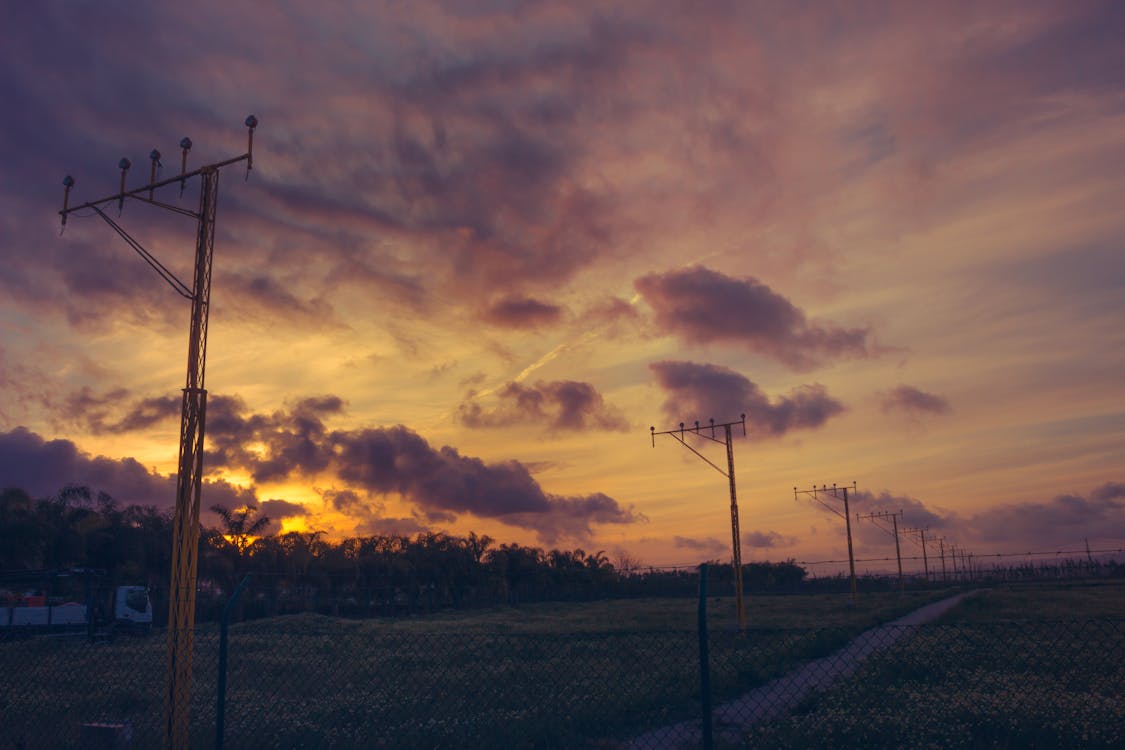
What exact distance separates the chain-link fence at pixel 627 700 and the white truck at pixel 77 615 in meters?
15.4

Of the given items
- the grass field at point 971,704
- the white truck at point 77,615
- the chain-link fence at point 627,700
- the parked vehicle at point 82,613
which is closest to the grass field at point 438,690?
the chain-link fence at point 627,700

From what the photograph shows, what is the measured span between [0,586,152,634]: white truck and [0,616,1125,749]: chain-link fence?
15.4 meters

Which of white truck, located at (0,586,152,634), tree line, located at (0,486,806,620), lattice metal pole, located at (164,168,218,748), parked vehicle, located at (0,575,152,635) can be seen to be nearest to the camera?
lattice metal pole, located at (164,168,218,748)

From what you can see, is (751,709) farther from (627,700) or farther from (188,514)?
(188,514)

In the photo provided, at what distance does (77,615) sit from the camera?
43.9 meters

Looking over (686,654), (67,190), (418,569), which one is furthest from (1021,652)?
(418,569)

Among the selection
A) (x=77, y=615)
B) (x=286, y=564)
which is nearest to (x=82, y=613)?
(x=77, y=615)

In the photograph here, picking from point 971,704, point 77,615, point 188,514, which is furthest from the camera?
point 77,615

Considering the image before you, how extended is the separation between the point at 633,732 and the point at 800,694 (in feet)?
15.9

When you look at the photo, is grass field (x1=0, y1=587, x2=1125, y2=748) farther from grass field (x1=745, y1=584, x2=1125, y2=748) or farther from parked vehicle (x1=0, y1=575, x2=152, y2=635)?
parked vehicle (x1=0, y1=575, x2=152, y2=635)

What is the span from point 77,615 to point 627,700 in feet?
130

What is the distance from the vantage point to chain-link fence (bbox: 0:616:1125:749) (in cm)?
1225

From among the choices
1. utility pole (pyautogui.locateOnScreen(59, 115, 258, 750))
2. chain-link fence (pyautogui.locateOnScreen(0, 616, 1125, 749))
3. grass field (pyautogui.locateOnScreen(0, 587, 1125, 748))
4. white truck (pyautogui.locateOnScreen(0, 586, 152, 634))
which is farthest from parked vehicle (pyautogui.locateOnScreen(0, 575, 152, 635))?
utility pole (pyautogui.locateOnScreen(59, 115, 258, 750))

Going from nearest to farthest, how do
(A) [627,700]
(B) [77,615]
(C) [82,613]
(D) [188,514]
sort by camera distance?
(D) [188,514]
(A) [627,700]
(B) [77,615]
(C) [82,613]
